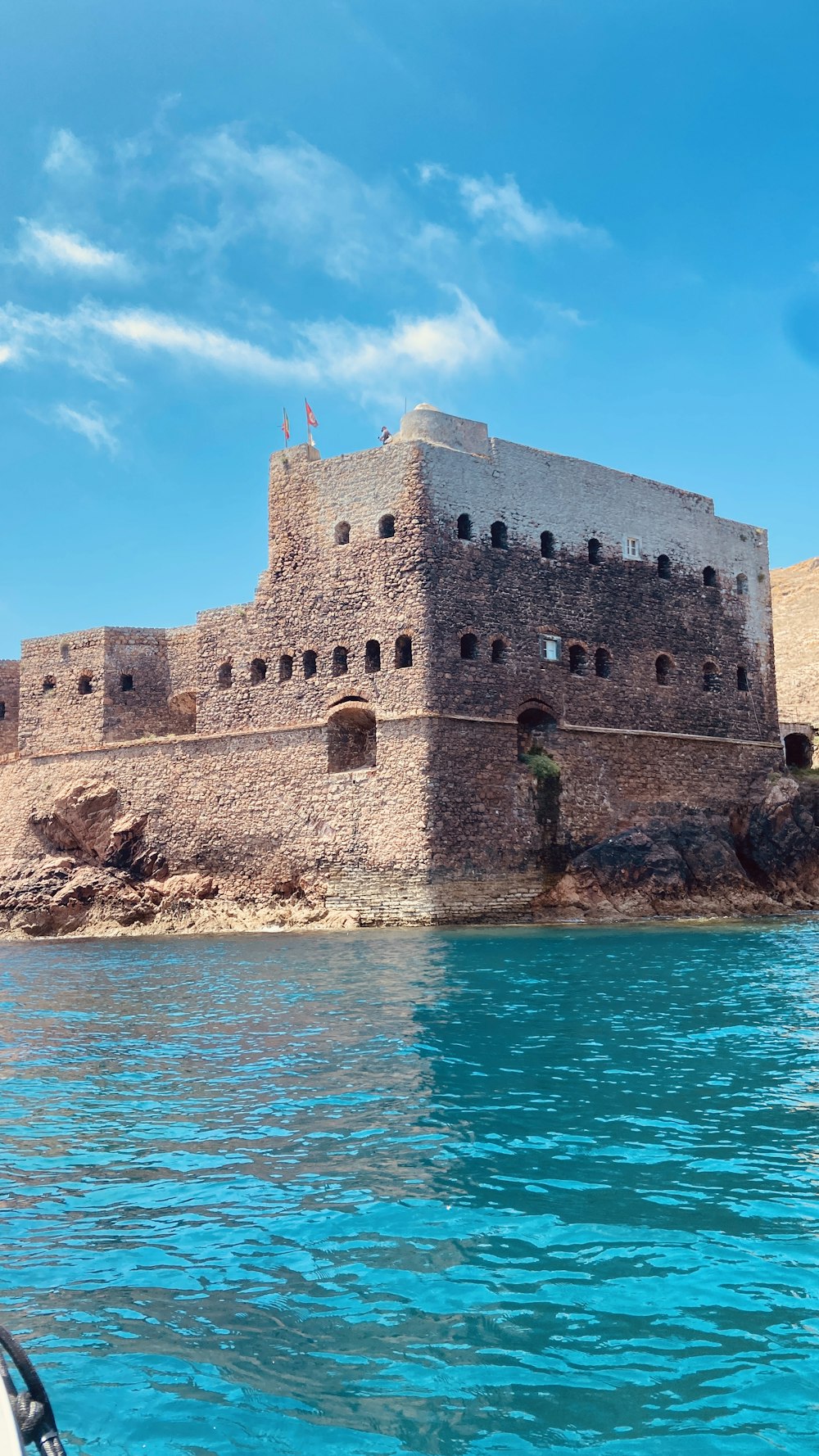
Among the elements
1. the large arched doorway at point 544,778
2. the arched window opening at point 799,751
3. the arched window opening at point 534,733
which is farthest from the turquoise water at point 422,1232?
the arched window opening at point 799,751

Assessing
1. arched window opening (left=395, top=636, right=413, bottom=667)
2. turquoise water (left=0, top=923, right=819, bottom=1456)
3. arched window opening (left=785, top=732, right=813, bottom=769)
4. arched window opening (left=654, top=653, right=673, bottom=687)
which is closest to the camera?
turquoise water (left=0, top=923, right=819, bottom=1456)

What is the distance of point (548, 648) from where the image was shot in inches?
956

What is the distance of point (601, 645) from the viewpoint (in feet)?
82.8

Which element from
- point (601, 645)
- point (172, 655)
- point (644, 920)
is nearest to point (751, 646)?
point (601, 645)

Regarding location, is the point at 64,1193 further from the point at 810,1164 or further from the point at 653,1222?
the point at 810,1164

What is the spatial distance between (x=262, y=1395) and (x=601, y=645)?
878 inches

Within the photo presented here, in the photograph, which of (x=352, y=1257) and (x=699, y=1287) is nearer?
(x=699, y=1287)

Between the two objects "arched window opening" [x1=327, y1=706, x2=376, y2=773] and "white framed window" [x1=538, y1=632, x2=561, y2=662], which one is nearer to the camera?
"arched window opening" [x1=327, y1=706, x2=376, y2=773]

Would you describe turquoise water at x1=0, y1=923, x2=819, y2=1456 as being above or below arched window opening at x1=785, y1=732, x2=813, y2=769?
below

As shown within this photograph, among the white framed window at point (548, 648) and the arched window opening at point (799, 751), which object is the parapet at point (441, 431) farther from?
the arched window opening at point (799, 751)

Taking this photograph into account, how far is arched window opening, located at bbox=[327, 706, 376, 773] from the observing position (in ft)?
76.5

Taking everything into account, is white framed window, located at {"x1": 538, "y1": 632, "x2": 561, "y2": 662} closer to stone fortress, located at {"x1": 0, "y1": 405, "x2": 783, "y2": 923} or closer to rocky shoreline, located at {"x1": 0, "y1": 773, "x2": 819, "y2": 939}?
stone fortress, located at {"x1": 0, "y1": 405, "x2": 783, "y2": 923}

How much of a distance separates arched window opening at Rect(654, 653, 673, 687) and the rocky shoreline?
10.2ft

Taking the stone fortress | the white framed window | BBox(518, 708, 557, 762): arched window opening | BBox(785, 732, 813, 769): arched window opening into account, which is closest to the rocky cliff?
BBox(785, 732, 813, 769): arched window opening
